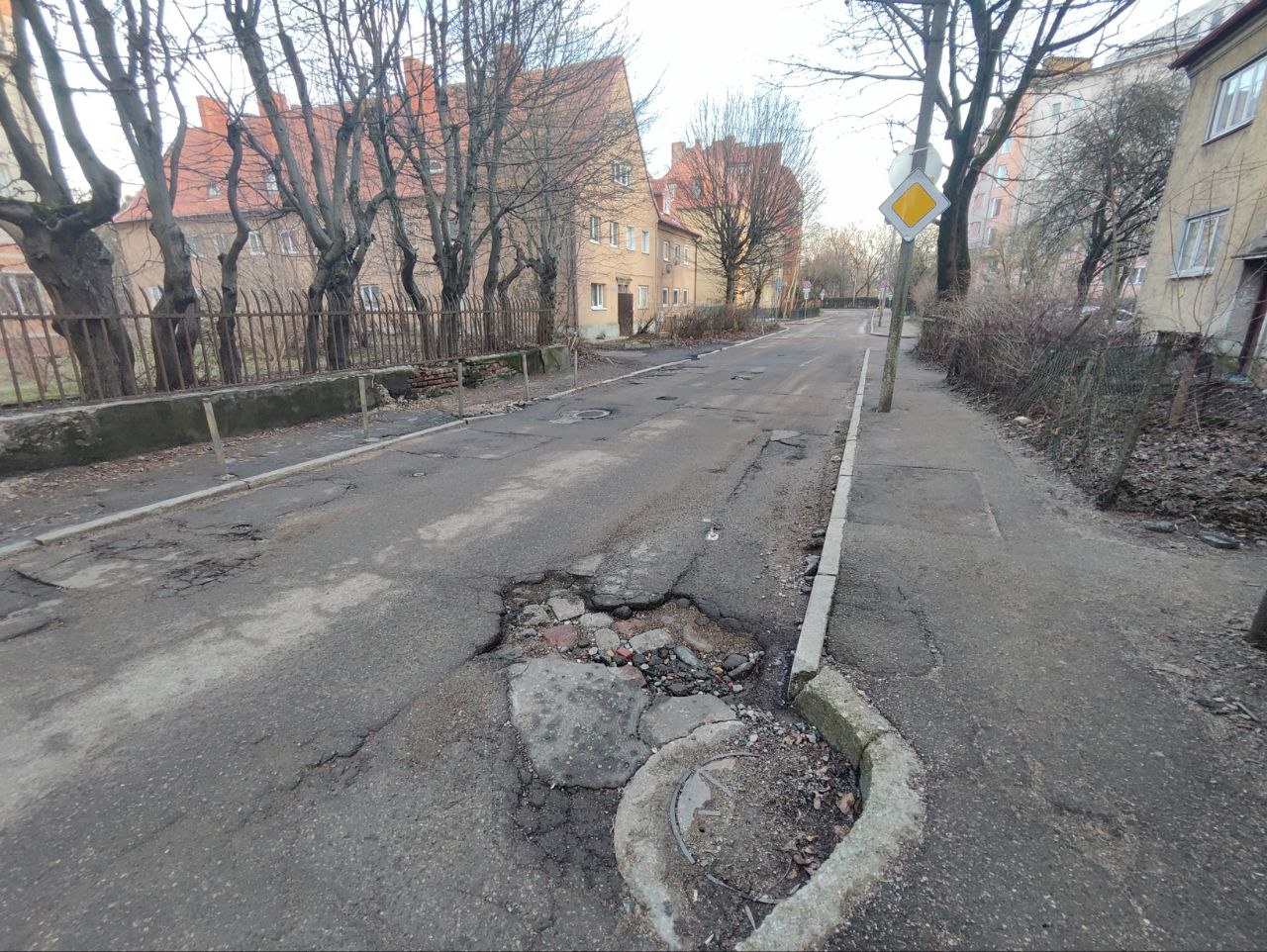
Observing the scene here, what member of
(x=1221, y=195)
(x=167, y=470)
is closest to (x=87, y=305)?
(x=167, y=470)

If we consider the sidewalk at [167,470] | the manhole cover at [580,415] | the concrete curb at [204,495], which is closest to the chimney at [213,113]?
the sidewalk at [167,470]

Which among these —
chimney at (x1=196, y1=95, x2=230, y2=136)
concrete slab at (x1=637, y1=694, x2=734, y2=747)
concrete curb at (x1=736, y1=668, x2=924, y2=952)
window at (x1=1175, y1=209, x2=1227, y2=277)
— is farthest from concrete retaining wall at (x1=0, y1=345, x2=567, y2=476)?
window at (x1=1175, y1=209, x2=1227, y2=277)

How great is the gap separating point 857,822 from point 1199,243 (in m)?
17.8

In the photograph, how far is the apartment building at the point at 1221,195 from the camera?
1096cm

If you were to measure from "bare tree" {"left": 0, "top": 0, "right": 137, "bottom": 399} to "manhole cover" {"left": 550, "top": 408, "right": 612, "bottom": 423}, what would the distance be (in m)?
5.97

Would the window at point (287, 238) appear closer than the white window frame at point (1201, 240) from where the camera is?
No

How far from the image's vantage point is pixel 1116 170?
729 inches

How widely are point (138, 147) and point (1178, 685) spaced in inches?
500

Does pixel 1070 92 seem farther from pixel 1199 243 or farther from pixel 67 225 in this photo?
pixel 67 225

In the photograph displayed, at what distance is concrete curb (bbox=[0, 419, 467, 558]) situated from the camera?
187 inches

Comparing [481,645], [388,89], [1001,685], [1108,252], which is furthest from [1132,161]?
[481,645]

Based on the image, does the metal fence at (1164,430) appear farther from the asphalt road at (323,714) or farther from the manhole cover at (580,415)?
the manhole cover at (580,415)

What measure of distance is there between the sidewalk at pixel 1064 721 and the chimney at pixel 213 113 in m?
12.2

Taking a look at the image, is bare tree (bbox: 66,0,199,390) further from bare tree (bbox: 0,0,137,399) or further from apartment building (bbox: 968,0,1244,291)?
apartment building (bbox: 968,0,1244,291)
